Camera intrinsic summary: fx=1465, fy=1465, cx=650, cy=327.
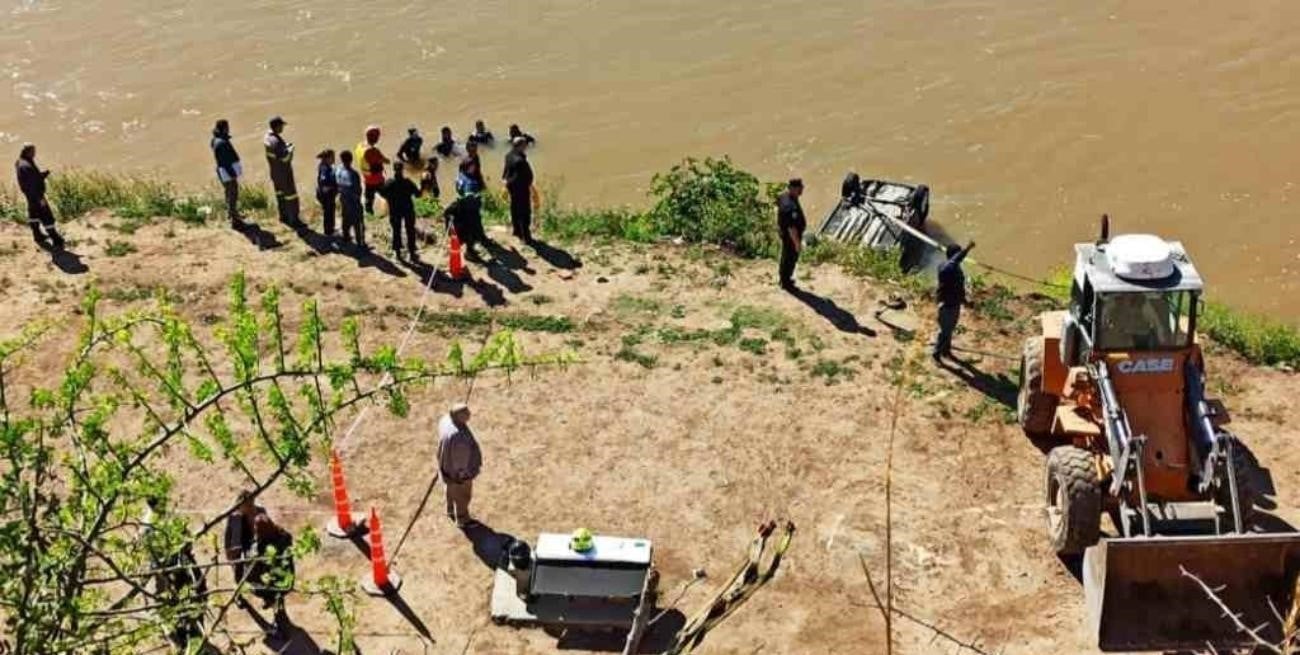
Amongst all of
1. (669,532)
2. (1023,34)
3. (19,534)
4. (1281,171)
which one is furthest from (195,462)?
(1023,34)

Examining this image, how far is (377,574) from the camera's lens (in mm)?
12633

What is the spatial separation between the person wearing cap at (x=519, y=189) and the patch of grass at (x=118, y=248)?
4.94 meters

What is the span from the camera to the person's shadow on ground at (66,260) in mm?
18344

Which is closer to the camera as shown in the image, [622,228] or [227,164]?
[227,164]

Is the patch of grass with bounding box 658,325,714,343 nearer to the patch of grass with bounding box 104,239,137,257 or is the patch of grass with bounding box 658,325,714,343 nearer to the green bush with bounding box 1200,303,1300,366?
the green bush with bounding box 1200,303,1300,366

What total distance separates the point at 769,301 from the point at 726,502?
13.9ft

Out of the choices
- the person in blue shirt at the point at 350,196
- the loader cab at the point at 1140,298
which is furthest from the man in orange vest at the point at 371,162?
the loader cab at the point at 1140,298

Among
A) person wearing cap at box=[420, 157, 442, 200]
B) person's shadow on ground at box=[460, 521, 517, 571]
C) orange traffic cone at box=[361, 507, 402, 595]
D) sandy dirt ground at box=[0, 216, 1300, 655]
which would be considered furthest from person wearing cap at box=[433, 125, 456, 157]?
orange traffic cone at box=[361, 507, 402, 595]

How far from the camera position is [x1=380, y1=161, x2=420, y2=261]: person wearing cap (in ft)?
59.6

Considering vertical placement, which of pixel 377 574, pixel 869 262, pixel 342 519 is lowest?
pixel 377 574

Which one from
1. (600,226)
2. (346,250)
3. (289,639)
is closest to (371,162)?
(346,250)

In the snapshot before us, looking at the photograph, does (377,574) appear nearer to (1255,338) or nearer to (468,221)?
(468,221)

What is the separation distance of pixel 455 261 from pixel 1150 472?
8895 mm

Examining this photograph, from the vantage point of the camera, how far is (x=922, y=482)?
13.9 metres
